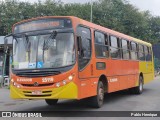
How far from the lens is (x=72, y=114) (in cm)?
1052

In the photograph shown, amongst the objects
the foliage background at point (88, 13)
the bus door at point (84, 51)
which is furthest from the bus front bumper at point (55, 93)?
the foliage background at point (88, 13)

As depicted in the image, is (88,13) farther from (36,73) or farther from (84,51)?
(36,73)

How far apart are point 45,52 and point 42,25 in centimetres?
100

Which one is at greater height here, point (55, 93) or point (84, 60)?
point (84, 60)

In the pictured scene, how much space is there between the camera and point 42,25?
35.1ft

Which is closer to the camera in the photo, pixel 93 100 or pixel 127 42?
pixel 93 100

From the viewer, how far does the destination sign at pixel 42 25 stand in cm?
1041

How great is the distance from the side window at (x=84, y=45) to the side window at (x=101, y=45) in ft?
2.26

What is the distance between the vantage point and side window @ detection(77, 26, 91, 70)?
411 inches

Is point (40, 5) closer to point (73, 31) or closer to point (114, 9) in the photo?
point (114, 9)

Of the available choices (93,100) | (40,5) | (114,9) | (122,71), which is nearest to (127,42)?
(122,71)

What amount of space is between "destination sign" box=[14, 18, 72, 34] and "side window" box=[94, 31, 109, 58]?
6.15 feet

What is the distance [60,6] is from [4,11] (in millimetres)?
7679

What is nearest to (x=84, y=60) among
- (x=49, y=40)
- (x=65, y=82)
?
(x=65, y=82)
